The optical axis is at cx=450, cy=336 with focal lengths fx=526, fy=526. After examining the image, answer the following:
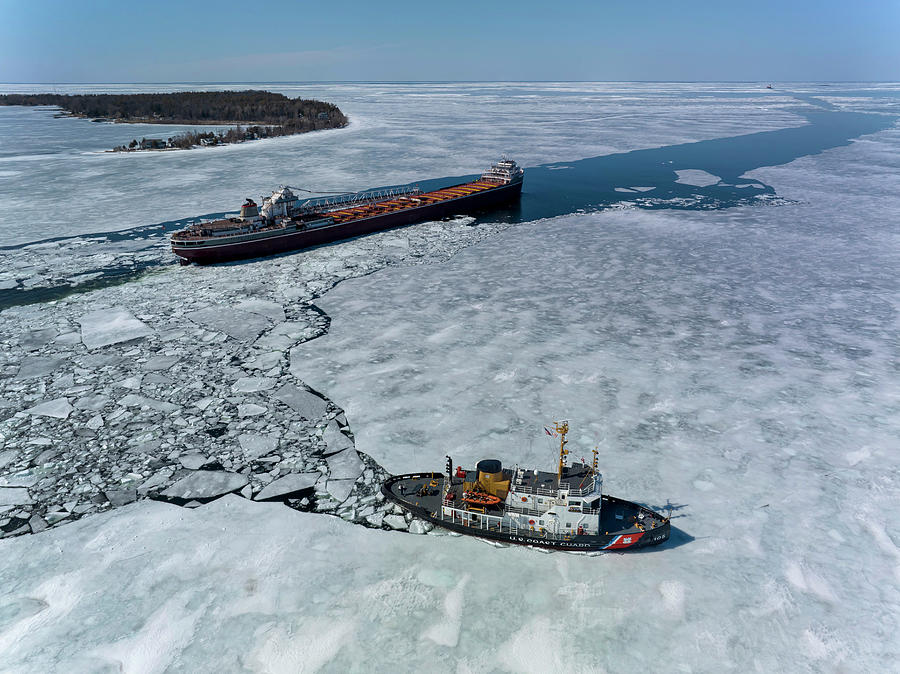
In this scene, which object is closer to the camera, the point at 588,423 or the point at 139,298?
the point at 588,423

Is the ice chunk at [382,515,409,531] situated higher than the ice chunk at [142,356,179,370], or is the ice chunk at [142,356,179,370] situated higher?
the ice chunk at [142,356,179,370]

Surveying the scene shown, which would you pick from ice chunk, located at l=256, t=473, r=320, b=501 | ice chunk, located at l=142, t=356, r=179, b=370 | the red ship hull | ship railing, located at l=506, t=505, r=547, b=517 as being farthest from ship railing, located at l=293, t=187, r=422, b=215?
ship railing, located at l=506, t=505, r=547, b=517

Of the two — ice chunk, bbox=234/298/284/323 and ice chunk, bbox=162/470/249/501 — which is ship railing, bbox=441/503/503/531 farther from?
ice chunk, bbox=234/298/284/323

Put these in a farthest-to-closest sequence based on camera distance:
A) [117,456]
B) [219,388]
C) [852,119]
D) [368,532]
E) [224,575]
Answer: [852,119] → [219,388] → [117,456] → [368,532] → [224,575]

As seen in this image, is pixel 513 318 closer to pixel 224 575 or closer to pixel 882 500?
pixel 882 500

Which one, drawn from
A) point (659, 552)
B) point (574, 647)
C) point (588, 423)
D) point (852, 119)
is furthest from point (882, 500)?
point (852, 119)

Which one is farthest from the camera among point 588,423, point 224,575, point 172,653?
point 588,423

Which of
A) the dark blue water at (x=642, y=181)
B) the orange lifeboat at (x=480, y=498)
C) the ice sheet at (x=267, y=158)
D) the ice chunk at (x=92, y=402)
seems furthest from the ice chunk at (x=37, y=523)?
the ice sheet at (x=267, y=158)
